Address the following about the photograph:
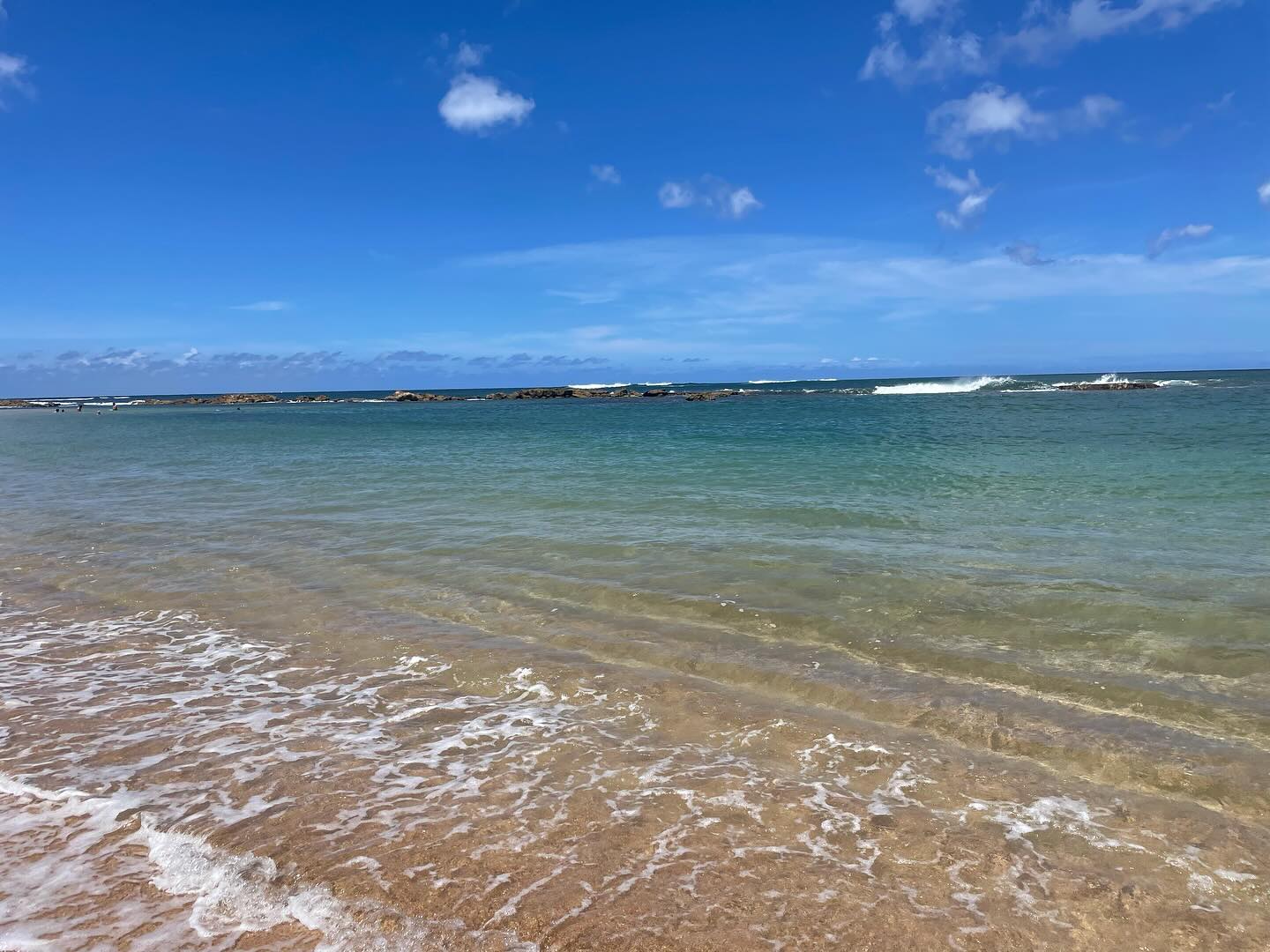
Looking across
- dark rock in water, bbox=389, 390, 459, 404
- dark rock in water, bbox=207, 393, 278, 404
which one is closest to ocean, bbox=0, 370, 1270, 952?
dark rock in water, bbox=389, 390, 459, 404

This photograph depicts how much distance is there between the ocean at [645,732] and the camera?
12.3 feet

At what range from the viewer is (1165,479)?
18.3 metres

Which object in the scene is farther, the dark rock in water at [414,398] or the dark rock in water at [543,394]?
the dark rock in water at [414,398]

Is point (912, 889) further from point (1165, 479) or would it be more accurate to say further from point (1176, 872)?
point (1165, 479)

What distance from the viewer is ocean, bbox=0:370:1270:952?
→ 12.3 ft

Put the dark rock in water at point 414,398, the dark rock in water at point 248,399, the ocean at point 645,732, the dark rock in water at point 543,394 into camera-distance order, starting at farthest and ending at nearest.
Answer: the dark rock in water at point 248,399 → the dark rock in water at point 414,398 → the dark rock in water at point 543,394 → the ocean at point 645,732

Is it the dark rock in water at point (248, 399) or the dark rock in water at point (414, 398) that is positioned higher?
the dark rock in water at point (248, 399)

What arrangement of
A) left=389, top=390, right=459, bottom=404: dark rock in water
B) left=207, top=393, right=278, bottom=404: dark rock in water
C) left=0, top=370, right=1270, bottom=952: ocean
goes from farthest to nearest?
1. left=207, top=393, right=278, bottom=404: dark rock in water
2. left=389, top=390, right=459, bottom=404: dark rock in water
3. left=0, top=370, right=1270, bottom=952: ocean

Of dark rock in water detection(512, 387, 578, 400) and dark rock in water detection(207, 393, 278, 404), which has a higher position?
dark rock in water detection(207, 393, 278, 404)

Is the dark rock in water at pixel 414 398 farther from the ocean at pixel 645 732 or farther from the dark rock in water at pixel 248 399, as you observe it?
the ocean at pixel 645 732

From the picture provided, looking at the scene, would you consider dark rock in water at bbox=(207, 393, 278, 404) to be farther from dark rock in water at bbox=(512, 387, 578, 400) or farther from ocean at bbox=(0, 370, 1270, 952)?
ocean at bbox=(0, 370, 1270, 952)

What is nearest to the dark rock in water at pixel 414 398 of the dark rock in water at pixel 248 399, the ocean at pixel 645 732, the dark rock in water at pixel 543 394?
the dark rock in water at pixel 543 394

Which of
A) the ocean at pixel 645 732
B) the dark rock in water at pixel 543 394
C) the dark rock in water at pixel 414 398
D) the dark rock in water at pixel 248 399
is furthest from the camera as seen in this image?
the dark rock in water at pixel 248 399

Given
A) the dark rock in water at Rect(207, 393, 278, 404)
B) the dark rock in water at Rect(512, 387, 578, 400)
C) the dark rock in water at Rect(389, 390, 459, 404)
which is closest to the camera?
the dark rock in water at Rect(512, 387, 578, 400)
